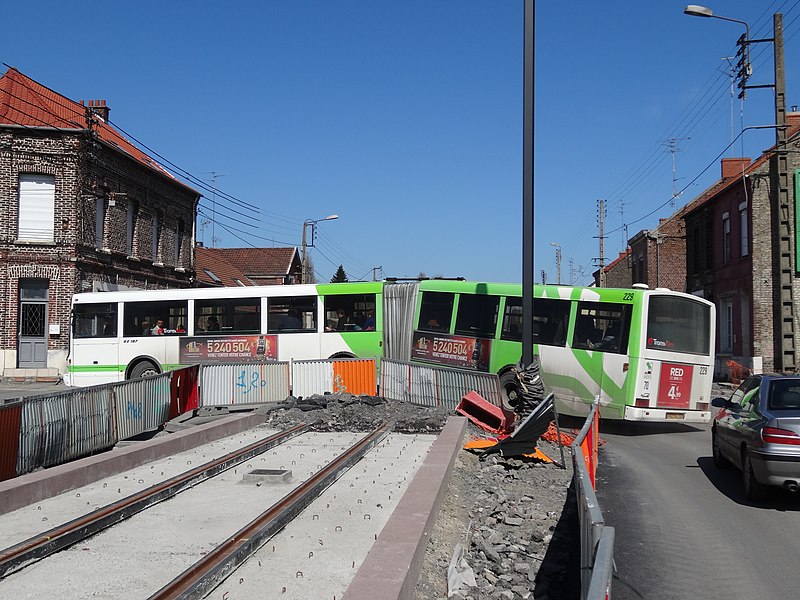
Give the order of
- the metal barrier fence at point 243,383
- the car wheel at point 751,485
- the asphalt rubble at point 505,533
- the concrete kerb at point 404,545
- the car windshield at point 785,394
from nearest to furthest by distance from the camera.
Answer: the concrete kerb at point 404,545
the asphalt rubble at point 505,533
the car wheel at point 751,485
the car windshield at point 785,394
the metal barrier fence at point 243,383

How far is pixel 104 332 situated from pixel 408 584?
62.7 feet

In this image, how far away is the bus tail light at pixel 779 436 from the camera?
8.37 meters

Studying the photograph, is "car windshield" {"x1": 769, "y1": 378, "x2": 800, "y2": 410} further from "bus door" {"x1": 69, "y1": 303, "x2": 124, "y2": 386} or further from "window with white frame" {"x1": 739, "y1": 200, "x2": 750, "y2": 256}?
"window with white frame" {"x1": 739, "y1": 200, "x2": 750, "y2": 256}

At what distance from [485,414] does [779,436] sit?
23.6ft

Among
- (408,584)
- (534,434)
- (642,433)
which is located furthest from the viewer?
(642,433)

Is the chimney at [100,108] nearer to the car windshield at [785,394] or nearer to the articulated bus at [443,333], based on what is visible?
the articulated bus at [443,333]

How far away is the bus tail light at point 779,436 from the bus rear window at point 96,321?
18.2 meters

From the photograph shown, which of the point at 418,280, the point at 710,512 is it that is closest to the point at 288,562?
the point at 710,512

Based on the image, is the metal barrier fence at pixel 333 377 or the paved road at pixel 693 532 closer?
the paved road at pixel 693 532

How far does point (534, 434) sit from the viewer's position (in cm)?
1076

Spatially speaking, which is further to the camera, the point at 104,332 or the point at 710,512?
the point at 104,332

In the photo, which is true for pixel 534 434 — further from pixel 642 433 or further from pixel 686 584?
pixel 642 433

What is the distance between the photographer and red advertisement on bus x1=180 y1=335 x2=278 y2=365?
820 inches

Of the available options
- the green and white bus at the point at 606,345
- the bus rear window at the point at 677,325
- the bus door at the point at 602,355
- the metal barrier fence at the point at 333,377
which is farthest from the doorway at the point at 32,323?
the bus rear window at the point at 677,325
